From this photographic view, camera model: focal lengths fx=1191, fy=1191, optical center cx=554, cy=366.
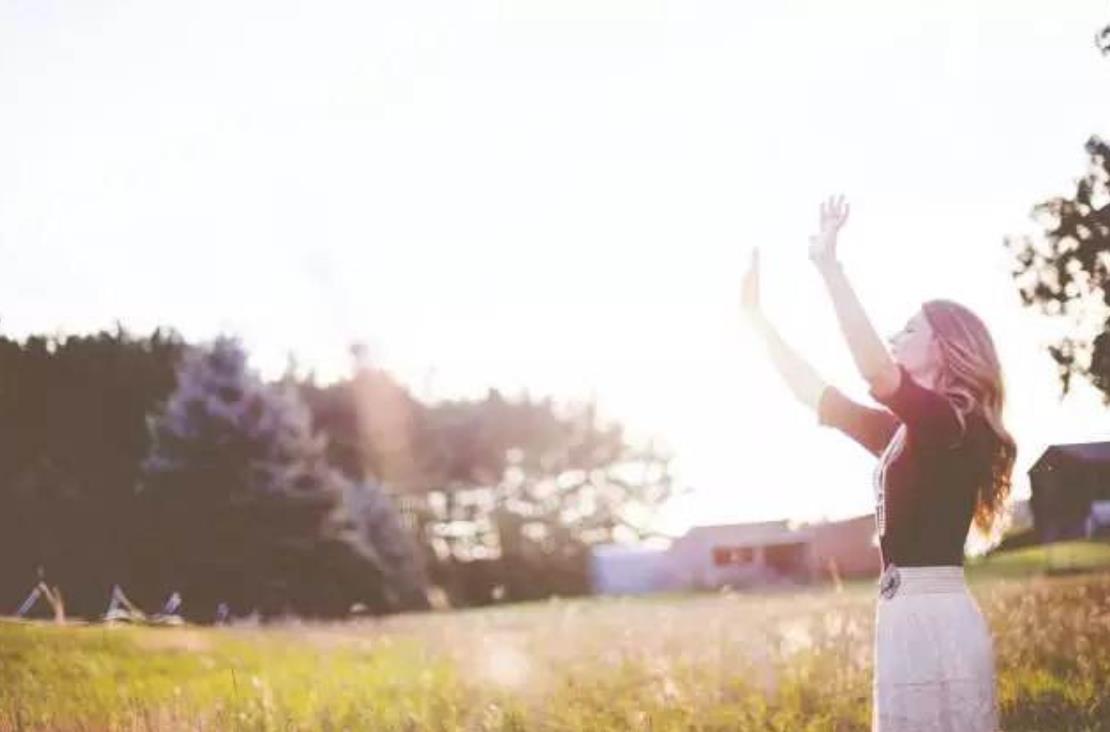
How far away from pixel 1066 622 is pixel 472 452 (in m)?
16.7

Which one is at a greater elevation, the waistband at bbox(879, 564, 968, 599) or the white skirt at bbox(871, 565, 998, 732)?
the waistband at bbox(879, 564, 968, 599)

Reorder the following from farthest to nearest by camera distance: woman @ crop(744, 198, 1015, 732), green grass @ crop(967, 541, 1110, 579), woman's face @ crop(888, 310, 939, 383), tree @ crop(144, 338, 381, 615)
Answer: tree @ crop(144, 338, 381, 615)
green grass @ crop(967, 541, 1110, 579)
woman's face @ crop(888, 310, 939, 383)
woman @ crop(744, 198, 1015, 732)

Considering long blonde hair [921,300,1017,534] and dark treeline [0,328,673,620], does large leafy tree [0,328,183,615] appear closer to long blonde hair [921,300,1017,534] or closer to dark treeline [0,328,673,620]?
dark treeline [0,328,673,620]

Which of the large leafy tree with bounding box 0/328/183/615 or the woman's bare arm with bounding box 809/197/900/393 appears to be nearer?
the woman's bare arm with bounding box 809/197/900/393

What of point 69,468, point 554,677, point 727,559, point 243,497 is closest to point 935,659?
point 554,677

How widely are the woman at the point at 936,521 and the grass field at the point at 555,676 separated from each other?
257 cm

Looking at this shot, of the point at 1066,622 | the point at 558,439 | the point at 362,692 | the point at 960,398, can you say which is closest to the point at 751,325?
the point at 960,398

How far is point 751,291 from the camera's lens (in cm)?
305

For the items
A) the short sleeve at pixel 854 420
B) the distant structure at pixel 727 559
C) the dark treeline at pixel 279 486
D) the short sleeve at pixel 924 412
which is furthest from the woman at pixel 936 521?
the distant structure at pixel 727 559

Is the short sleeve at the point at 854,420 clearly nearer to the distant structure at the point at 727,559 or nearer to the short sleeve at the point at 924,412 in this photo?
the short sleeve at the point at 924,412

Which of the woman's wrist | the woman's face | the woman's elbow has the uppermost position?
the woman's wrist

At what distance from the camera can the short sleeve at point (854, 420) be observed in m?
3.00

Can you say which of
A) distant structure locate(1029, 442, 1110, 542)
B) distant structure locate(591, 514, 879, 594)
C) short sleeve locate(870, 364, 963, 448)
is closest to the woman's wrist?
short sleeve locate(870, 364, 963, 448)

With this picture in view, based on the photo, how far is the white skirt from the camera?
2.64 metres
